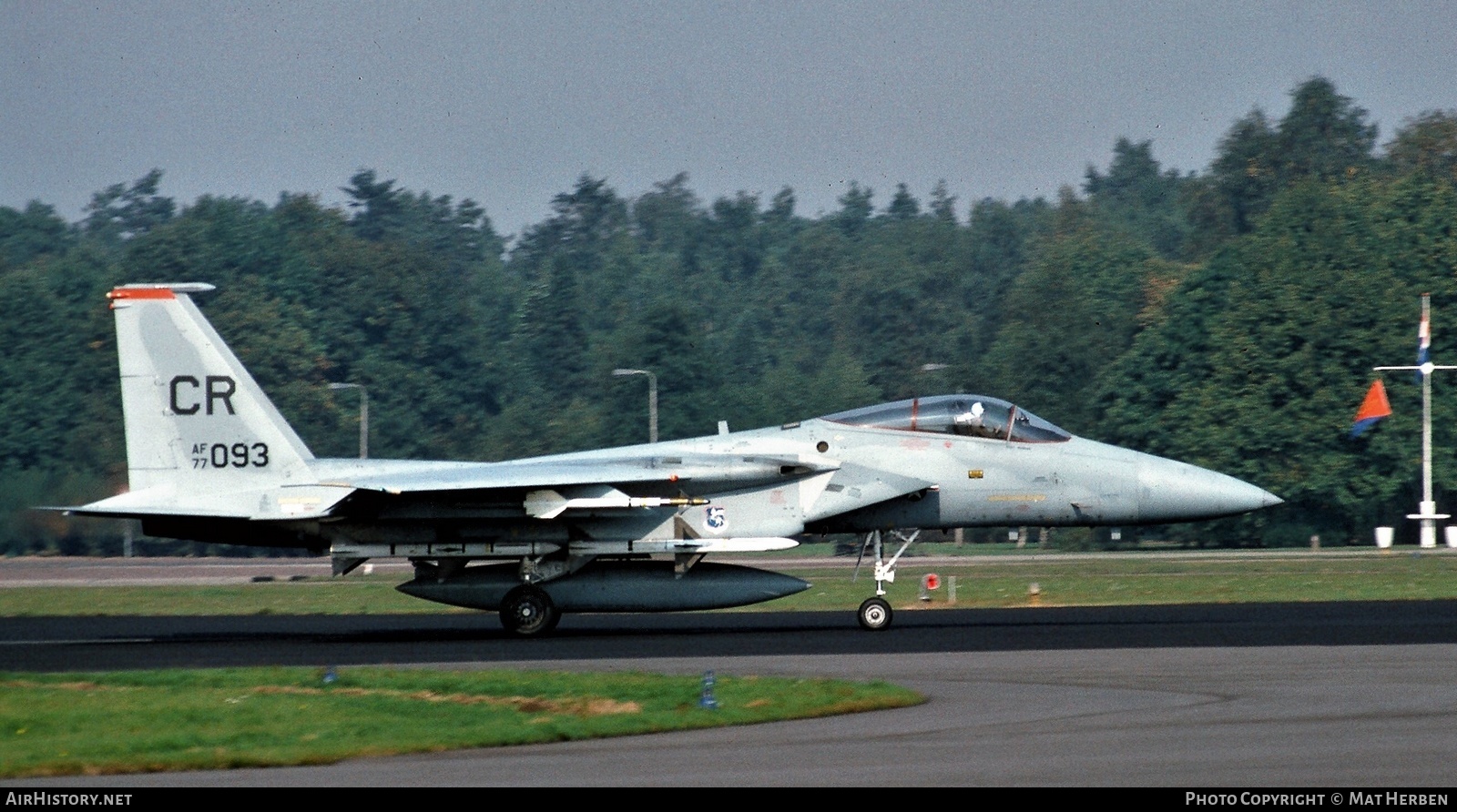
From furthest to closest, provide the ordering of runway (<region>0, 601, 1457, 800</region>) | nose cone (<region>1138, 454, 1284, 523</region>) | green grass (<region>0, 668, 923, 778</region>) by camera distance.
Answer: nose cone (<region>1138, 454, 1284, 523</region>) < green grass (<region>0, 668, 923, 778</region>) < runway (<region>0, 601, 1457, 800</region>)

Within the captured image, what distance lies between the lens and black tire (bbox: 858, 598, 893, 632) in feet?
73.7

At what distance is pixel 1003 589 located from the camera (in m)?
31.7

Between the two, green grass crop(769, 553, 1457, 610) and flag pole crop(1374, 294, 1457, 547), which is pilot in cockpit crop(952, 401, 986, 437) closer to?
green grass crop(769, 553, 1457, 610)

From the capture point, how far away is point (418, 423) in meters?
85.4

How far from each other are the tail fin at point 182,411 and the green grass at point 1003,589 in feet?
Result: 21.2

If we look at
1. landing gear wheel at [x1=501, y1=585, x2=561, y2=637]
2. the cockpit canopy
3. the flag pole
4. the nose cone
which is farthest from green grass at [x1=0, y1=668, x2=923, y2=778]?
the flag pole

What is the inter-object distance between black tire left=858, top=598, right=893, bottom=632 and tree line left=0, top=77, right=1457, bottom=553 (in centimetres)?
2177

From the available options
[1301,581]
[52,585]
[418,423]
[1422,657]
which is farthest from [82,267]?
[1422,657]

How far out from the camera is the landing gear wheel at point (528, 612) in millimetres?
22938

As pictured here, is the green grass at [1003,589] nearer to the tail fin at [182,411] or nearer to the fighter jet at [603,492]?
the fighter jet at [603,492]

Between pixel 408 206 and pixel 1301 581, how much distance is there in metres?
125

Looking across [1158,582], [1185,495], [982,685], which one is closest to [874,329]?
[1158,582]

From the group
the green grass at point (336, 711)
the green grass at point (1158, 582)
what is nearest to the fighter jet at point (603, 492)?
the green grass at point (1158, 582)
